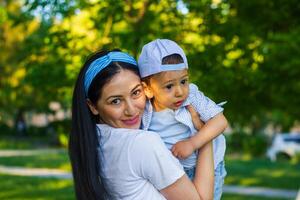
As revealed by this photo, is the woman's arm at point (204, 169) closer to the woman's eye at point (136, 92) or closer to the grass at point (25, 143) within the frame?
the woman's eye at point (136, 92)

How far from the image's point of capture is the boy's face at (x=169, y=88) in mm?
2434

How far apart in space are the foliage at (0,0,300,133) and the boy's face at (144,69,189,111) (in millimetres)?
3940

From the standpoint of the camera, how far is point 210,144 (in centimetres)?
249

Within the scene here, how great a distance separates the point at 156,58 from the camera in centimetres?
242

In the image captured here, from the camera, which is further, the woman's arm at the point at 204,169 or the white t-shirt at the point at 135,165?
the woman's arm at the point at 204,169

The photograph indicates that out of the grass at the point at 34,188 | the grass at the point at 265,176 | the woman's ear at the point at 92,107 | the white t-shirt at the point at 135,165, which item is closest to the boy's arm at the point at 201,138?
the white t-shirt at the point at 135,165

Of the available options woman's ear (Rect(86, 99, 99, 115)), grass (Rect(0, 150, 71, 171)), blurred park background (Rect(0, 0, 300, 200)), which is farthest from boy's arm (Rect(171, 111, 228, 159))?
grass (Rect(0, 150, 71, 171))

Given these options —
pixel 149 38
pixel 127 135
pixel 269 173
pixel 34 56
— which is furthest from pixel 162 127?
pixel 269 173

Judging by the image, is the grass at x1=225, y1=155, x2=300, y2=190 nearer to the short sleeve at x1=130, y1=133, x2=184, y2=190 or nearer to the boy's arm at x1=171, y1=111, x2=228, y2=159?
the boy's arm at x1=171, y1=111, x2=228, y2=159

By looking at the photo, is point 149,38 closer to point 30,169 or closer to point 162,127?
point 162,127

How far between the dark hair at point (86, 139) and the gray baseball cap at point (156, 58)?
0.19 feet

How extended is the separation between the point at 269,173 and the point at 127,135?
48.0 ft

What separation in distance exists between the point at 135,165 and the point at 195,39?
537cm

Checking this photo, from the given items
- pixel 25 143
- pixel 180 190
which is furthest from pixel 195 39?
pixel 25 143
